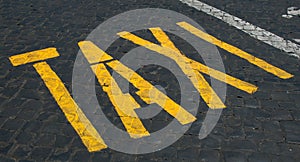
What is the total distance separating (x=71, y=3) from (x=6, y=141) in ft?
18.9

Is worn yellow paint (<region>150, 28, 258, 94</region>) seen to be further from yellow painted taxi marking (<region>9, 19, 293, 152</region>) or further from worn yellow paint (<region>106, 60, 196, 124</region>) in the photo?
worn yellow paint (<region>106, 60, 196, 124</region>)

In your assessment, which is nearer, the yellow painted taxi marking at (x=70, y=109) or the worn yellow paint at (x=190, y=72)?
the yellow painted taxi marking at (x=70, y=109)

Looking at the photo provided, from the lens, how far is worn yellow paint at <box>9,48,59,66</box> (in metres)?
7.35

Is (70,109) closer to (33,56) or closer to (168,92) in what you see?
(168,92)

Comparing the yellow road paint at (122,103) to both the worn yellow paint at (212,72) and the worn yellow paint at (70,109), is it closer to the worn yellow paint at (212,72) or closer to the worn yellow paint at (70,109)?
the worn yellow paint at (70,109)

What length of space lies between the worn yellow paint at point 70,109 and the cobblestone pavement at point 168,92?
89mm

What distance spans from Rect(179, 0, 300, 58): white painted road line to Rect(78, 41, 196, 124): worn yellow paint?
3.03 m

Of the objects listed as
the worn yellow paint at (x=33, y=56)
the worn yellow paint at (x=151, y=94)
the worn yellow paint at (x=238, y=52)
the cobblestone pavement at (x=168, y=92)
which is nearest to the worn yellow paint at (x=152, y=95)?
the worn yellow paint at (x=151, y=94)

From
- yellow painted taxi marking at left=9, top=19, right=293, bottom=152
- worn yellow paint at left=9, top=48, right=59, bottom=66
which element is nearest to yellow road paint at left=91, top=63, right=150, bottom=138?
yellow painted taxi marking at left=9, top=19, right=293, bottom=152

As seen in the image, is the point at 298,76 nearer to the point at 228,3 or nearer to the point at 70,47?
the point at 228,3

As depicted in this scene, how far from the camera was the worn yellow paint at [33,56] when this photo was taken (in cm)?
735

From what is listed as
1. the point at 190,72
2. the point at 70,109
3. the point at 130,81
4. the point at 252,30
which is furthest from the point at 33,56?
the point at 252,30

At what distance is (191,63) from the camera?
724 centimetres

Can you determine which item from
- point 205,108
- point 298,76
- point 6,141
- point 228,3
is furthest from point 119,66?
point 228,3
